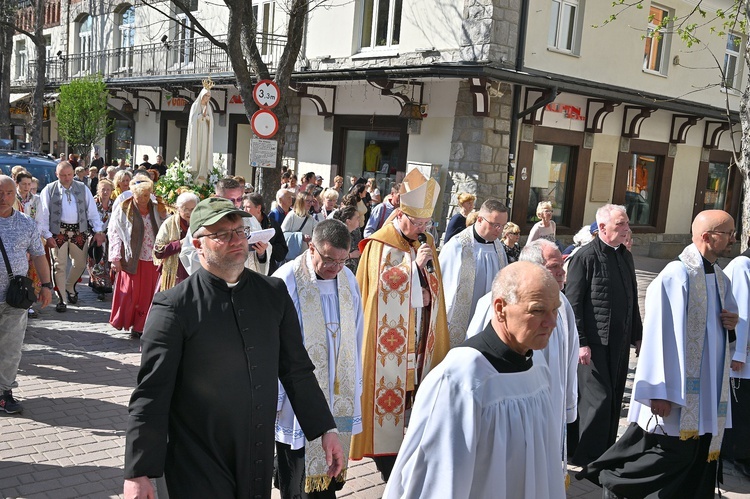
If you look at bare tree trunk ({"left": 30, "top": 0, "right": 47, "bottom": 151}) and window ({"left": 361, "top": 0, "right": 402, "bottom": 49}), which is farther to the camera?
bare tree trunk ({"left": 30, "top": 0, "right": 47, "bottom": 151})

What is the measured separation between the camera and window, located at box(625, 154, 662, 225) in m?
18.9

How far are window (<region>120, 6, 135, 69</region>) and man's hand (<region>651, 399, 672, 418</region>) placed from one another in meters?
25.0

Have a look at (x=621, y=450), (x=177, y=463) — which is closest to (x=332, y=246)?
(x=177, y=463)

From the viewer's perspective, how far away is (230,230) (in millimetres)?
3232

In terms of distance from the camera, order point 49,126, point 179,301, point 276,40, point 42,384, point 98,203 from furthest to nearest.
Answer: point 49,126
point 276,40
point 98,203
point 42,384
point 179,301

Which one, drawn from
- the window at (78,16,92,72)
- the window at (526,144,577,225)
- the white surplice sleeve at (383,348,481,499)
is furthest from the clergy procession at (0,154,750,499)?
the window at (78,16,92,72)

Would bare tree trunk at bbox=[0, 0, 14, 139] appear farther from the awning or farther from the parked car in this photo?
the parked car

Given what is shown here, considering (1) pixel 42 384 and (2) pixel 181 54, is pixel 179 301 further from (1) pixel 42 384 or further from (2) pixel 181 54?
(2) pixel 181 54

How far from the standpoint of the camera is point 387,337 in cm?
548

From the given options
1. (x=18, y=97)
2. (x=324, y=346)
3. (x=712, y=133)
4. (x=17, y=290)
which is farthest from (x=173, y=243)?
(x=18, y=97)

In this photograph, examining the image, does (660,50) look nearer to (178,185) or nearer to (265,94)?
(265,94)

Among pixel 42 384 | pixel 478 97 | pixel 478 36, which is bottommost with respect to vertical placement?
pixel 42 384

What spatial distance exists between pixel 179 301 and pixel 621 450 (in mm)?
3559

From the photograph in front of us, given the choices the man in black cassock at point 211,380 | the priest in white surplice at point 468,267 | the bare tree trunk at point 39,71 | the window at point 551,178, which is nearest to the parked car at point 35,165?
the window at point 551,178
